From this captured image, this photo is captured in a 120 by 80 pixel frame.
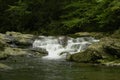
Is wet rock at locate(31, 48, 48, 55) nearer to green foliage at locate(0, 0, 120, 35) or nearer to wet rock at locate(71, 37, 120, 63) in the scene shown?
wet rock at locate(71, 37, 120, 63)

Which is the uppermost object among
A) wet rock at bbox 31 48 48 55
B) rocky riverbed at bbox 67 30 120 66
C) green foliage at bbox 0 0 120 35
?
green foliage at bbox 0 0 120 35

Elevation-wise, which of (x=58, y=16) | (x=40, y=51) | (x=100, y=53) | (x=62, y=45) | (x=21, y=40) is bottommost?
(x=40, y=51)

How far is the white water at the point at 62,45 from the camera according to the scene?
30594mm

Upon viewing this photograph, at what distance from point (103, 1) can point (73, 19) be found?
6555mm

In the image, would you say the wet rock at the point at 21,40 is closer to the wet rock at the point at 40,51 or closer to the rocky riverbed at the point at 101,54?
the wet rock at the point at 40,51

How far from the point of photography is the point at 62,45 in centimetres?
3250

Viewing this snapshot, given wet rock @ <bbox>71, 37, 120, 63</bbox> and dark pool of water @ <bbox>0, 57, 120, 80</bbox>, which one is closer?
dark pool of water @ <bbox>0, 57, 120, 80</bbox>

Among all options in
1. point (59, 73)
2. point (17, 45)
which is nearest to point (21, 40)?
point (17, 45)

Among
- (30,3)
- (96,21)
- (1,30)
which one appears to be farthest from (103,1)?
(1,30)

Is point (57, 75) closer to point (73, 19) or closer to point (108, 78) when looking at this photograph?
point (108, 78)

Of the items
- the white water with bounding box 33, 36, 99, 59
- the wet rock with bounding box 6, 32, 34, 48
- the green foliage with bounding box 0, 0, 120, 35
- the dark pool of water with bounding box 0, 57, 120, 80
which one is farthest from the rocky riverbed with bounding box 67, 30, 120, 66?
the green foliage with bounding box 0, 0, 120, 35

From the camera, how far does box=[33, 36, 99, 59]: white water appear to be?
30.6 m

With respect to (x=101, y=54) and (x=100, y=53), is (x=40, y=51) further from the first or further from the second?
(x=101, y=54)

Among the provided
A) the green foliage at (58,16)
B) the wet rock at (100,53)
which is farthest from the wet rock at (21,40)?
the wet rock at (100,53)
